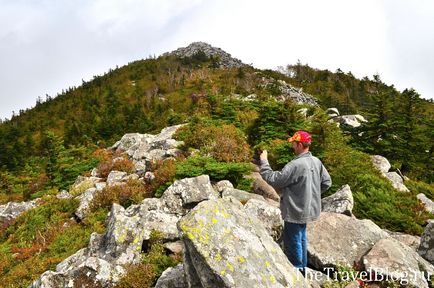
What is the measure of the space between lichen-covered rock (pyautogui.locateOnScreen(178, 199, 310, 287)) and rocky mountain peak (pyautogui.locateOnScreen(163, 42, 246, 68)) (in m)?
47.2

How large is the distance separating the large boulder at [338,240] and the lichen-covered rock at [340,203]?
40.6 inches

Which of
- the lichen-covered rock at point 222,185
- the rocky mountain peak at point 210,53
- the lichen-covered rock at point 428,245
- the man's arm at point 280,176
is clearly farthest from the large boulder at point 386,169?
the rocky mountain peak at point 210,53

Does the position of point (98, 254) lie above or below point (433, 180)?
above

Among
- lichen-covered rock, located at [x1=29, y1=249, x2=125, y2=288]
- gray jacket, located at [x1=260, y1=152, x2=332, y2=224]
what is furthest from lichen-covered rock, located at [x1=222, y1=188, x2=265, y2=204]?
gray jacket, located at [x1=260, y1=152, x2=332, y2=224]

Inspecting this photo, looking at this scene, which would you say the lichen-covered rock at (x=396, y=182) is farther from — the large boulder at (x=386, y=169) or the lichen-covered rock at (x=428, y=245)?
the lichen-covered rock at (x=428, y=245)

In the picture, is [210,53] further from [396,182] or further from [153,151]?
[396,182]

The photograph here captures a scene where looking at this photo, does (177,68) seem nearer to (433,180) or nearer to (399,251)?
(433,180)

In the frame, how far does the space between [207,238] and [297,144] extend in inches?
87.9

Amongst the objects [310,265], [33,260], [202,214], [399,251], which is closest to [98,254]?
[33,260]

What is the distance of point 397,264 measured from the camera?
21.8ft

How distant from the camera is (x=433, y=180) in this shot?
57.9 ft

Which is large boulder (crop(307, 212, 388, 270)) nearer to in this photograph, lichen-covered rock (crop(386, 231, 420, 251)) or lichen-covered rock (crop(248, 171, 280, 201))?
lichen-covered rock (crop(386, 231, 420, 251))

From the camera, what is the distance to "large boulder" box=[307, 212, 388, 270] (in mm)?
7035

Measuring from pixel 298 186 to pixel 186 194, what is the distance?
16.0 ft
